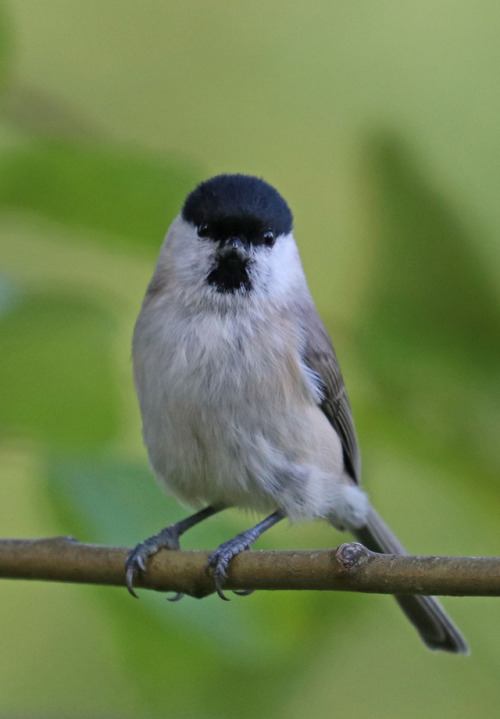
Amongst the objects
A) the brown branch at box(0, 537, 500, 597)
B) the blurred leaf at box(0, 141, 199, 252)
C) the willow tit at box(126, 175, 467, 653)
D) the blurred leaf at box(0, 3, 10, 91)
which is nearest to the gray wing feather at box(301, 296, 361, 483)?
the willow tit at box(126, 175, 467, 653)

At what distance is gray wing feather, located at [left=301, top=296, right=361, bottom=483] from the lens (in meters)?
1.96

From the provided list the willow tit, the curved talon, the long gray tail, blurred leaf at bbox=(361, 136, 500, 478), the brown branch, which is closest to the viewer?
the brown branch

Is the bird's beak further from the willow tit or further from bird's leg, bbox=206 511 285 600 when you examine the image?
bird's leg, bbox=206 511 285 600

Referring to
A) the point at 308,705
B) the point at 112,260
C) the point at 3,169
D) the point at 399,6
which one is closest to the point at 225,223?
the point at 112,260

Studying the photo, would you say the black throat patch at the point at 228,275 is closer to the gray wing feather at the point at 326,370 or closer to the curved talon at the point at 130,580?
the gray wing feather at the point at 326,370

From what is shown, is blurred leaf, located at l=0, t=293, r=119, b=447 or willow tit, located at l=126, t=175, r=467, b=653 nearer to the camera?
blurred leaf, located at l=0, t=293, r=119, b=447

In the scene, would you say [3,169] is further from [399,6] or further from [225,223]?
[399,6]

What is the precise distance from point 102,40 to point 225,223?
871 millimetres

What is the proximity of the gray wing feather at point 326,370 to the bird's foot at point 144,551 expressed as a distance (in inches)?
18.7

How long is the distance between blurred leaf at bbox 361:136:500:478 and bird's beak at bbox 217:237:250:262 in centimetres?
57

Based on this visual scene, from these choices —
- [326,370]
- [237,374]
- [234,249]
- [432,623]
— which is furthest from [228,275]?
[432,623]

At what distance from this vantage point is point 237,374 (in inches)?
69.6

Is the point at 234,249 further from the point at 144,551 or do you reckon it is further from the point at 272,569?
the point at 272,569

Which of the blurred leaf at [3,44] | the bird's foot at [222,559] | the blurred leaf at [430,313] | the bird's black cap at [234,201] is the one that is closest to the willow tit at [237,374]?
the bird's black cap at [234,201]
